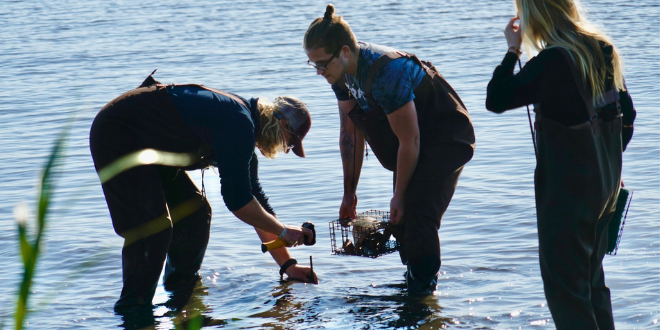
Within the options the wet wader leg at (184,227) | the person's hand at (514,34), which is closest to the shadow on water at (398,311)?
the wet wader leg at (184,227)

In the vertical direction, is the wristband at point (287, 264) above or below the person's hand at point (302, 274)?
above

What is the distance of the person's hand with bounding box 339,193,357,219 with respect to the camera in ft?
16.1

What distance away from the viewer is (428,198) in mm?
4438

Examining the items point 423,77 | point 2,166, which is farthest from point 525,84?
point 2,166

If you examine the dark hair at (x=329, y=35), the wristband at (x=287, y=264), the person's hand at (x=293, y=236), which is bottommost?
the wristband at (x=287, y=264)

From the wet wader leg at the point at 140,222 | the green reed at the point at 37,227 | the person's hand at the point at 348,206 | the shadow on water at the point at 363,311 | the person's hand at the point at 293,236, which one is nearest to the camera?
the green reed at the point at 37,227

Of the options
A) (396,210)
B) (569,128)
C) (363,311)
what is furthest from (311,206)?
(569,128)

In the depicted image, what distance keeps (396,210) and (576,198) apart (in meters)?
1.48

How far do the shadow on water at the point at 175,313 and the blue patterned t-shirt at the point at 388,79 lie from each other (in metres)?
1.54

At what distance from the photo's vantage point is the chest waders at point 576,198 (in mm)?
3094

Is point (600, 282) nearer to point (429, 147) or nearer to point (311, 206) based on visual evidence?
point (429, 147)

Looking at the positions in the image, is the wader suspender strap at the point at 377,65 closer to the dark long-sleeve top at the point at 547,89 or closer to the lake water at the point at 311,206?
the dark long-sleeve top at the point at 547,89

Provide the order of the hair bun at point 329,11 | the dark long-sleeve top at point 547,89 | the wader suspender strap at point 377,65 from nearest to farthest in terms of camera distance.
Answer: the dark long-sleeve top at point 547,89 → the hair bun at point 329,11 → the wader suspender strap at point 377,65

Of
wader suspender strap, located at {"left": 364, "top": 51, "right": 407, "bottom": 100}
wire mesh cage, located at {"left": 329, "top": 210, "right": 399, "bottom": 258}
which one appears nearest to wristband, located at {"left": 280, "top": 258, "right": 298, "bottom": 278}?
wire mesh cage, located at {"left": 329, "top": 210, "right": 399, "bottom": 258}
